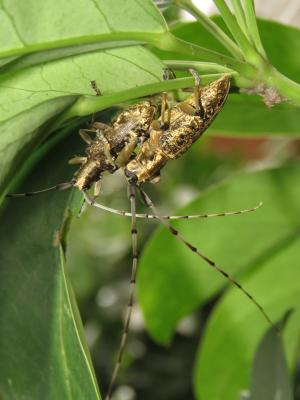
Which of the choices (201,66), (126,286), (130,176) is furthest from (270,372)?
(126,286)

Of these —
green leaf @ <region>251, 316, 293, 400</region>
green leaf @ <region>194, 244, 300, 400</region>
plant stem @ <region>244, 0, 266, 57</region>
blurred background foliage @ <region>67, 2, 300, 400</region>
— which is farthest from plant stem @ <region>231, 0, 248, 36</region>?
blurred background foliage @ <region>67, 2, 300, 400</region>

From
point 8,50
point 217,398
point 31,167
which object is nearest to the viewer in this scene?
point 8,50

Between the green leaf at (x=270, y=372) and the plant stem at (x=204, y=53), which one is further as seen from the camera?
the green leaf at (x=270, y=372)

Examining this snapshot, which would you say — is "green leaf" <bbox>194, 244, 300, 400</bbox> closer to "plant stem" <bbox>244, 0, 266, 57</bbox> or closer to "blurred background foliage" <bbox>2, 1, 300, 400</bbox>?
"blurred background foliage" <bbox>2, 1, 300, 400</bbox>

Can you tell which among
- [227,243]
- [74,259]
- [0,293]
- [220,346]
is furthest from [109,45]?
[74,259]

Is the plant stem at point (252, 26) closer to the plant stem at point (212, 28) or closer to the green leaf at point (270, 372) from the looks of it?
the plant stem at point (212, 28)

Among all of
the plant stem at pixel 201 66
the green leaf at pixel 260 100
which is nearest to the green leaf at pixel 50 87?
the plant stem at pixel 201 66

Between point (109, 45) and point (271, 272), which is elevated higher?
point (109, 45)

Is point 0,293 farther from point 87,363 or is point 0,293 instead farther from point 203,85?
point 203,85
